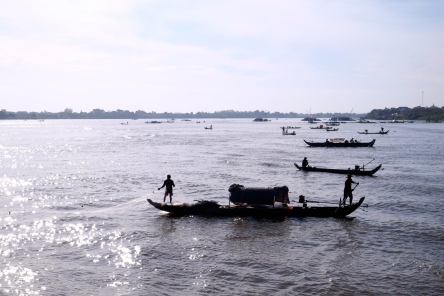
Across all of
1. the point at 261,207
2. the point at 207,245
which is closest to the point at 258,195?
the point at 261,207

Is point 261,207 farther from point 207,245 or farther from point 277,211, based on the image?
point 207,245

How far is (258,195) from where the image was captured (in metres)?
27.6

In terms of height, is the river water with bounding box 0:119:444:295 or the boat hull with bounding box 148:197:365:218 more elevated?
the boat hull with bounding box 148:197:365:218

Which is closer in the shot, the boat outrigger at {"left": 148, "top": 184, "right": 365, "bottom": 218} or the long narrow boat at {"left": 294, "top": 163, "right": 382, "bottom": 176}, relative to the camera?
the boat outrigger at {"left": 148, "top": 184, "right": 365, "bottom": 218}

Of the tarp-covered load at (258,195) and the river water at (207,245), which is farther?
the tarp-covered load at (258,195)

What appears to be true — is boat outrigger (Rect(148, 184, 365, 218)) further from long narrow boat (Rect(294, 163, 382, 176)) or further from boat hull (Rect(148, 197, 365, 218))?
long narrow boat (Rect(294, 163, 382, 176))

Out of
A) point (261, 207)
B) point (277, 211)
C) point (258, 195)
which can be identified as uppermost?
point (258, 195)

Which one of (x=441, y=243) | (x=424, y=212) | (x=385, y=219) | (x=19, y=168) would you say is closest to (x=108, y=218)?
(x=385, y=219)

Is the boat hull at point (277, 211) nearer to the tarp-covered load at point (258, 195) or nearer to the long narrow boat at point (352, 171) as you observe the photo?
the tarp-covered load at point (258, 195)

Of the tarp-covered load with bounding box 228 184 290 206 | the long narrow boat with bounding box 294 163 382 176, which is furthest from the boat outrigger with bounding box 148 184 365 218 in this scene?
the long narrow boat with bounding box 294 163 382 176

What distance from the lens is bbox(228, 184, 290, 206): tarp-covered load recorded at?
2745 centimetres

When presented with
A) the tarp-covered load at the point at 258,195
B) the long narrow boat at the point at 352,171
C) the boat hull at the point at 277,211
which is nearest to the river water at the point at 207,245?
the boat hull at the point at 277,211

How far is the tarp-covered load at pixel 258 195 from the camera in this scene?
27453mm

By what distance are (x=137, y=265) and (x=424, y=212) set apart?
809 inches
